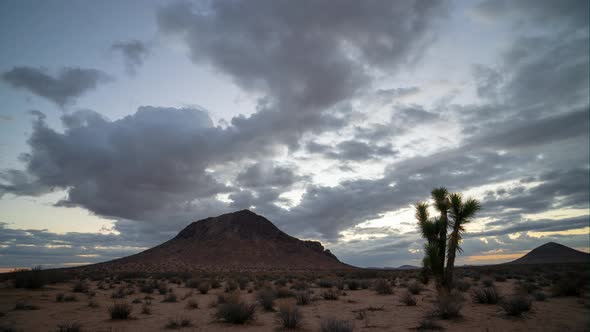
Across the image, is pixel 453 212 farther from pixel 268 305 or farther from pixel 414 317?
pixel 268 305

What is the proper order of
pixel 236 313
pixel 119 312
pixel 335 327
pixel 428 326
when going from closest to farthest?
pixel 335 327 < pixel 428 326 < pixel 236 313 < pixel 119 312

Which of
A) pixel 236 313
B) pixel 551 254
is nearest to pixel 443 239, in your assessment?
pixel 236 313

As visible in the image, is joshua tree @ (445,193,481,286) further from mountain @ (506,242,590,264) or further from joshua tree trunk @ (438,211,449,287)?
mountain @ (506,242,590,264)

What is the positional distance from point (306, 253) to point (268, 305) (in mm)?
101493

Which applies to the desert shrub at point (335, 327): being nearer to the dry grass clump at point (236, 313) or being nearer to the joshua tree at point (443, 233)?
the dry grass clump at point (236, 313)

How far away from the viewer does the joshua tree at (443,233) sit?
53.6 feet

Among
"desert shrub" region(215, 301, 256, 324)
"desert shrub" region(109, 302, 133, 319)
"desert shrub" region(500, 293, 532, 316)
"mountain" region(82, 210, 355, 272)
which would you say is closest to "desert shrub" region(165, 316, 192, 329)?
"desert shrub" region(215, 301, 256, 324)

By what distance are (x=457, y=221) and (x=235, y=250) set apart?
91.8 meters

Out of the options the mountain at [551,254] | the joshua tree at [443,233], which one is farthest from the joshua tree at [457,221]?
the mountain at [551,254]

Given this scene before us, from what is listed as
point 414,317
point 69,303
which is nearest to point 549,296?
point 414,317

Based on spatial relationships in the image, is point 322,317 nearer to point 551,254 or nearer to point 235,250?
point 235,250

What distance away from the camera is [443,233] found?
55.5ft

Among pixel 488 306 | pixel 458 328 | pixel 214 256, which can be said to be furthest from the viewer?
pixel 214 256

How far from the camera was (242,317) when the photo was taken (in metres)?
11.7
